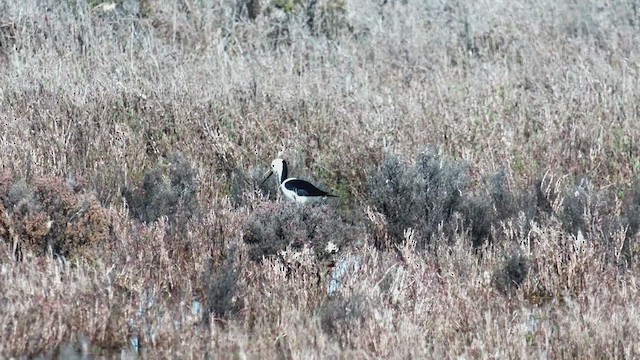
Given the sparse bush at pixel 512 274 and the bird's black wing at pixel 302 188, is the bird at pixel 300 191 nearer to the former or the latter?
the bird's black wing at pixel 302 188

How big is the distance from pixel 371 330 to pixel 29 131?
4.31 m

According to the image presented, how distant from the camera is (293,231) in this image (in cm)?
646

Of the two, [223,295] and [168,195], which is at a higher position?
[223,295]

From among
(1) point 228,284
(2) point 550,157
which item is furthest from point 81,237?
(2) point 550,157

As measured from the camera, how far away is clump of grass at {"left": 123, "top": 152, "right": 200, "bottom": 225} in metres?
7.33

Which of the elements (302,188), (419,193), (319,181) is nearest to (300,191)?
(302,188)

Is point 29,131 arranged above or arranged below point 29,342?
below

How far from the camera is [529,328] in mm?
5340

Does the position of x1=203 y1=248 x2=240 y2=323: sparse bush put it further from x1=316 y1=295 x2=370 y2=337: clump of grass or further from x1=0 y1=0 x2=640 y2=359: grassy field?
x1=316 y1=295 x2=370 y2=337: clump of grass

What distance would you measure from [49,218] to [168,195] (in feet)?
3.92

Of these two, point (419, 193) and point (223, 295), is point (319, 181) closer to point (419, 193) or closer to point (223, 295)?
point (419, 193)

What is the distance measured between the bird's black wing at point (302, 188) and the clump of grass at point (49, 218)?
1533 mm

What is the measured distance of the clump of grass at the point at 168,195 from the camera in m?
7.33

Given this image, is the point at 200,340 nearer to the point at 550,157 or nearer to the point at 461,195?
the point at 461,195
